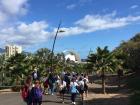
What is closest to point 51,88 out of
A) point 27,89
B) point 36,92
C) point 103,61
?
point 36,92

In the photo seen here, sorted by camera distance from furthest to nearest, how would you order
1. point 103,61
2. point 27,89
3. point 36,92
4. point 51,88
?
point 103,61 → point 51,88 → point 36,92 → point 27,89

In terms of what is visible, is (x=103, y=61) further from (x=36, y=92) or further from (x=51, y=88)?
(x=36, y=92)

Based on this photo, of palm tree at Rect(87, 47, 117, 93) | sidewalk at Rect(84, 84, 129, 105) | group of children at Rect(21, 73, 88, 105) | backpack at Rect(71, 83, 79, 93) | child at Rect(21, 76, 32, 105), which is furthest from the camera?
palm tree at Rect(87, 47, 117, 93)

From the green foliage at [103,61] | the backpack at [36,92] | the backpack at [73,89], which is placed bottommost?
the backpack at [36,92]

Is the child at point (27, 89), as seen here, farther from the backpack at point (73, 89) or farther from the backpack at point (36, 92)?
the backpack at point (73, 89)

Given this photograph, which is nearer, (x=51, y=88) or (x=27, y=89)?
(x=27, y=89)

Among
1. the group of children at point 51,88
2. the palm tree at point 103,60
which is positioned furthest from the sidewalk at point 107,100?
the palm tree at point 103,60

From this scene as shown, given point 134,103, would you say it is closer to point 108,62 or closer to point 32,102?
point 32,102

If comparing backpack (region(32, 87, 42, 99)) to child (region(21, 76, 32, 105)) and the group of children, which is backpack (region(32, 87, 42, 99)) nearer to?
the group of children

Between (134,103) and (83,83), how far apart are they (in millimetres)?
3982

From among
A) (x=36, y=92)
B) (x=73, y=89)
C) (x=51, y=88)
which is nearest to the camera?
(x=36, y=92)

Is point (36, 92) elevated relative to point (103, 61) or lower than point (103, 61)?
lower

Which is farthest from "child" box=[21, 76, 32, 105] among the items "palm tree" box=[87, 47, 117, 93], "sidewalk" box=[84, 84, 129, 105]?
"palm tree" box=[87, 47, 117, 93]

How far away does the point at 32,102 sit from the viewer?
66.2ft
